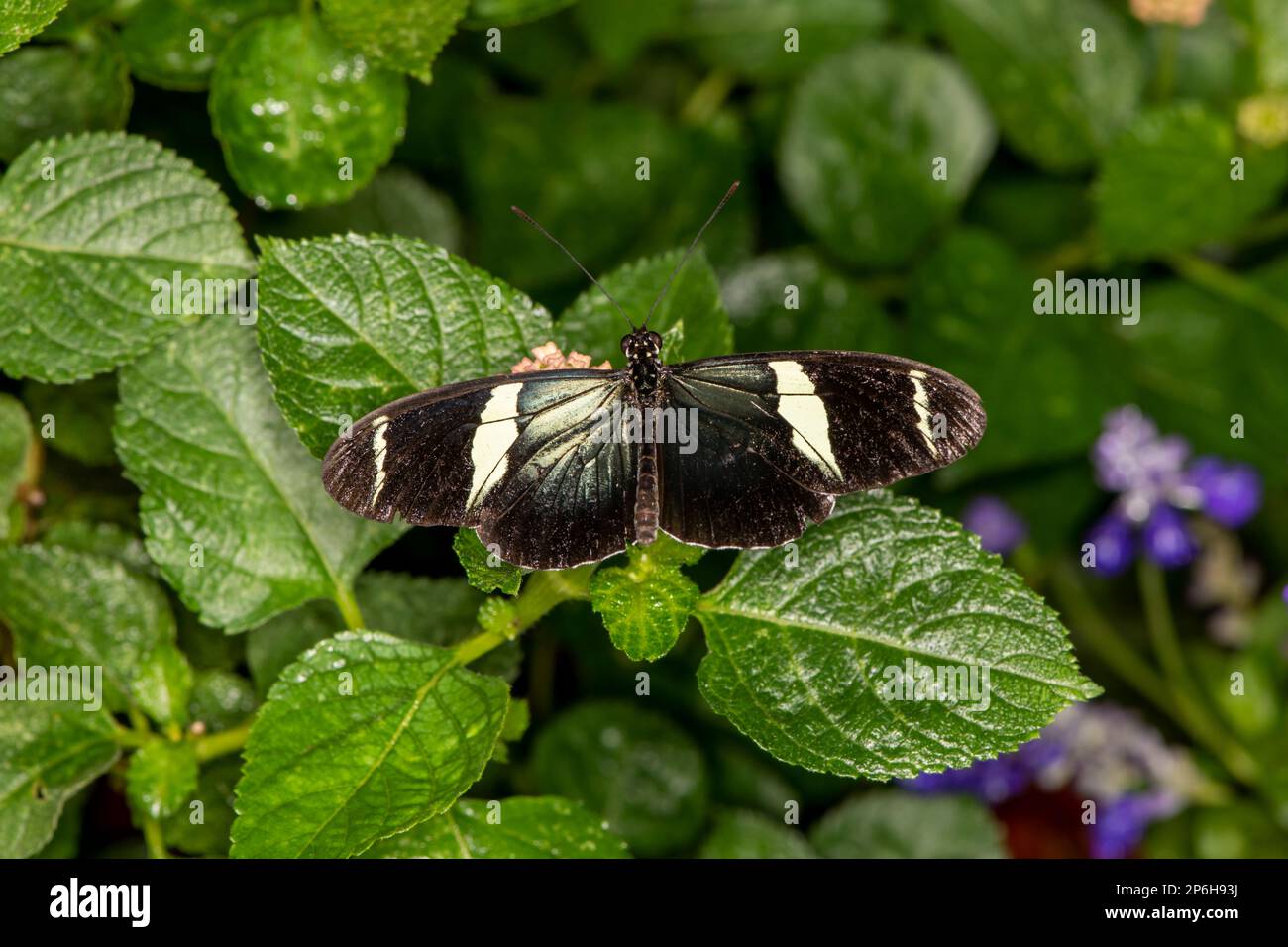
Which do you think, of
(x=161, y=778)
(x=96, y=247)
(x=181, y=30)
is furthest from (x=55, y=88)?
(x=161, y=778)

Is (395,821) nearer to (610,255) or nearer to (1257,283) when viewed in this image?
(610,255)

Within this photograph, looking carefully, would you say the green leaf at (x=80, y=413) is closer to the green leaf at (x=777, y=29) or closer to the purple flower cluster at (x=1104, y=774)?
the green leaf at (x=777, y=29)

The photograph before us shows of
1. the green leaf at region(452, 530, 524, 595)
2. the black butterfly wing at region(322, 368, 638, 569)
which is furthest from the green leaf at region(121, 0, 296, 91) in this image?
the green leaf at region(452, 530, 524, 595)

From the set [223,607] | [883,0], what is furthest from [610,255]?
[223,607]

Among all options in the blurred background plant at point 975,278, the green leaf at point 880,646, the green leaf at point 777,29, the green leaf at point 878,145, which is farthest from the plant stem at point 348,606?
the green leaf at point 777,29

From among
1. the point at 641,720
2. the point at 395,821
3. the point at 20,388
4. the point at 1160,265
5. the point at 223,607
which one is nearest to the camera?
the point at 395,821

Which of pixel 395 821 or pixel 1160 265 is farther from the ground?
pixel 1160 265

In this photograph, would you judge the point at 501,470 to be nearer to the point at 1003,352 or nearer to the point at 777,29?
the point at 1003,352
